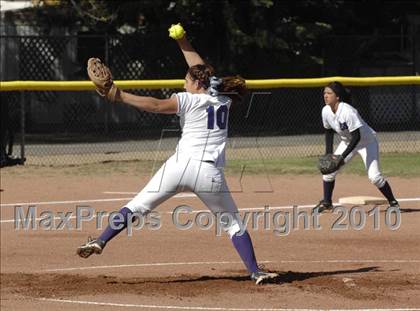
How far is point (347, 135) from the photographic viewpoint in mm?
15070

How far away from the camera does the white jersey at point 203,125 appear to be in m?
10.1

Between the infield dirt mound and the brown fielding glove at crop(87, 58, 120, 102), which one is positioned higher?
the brown fielding glove at crop(87, 58, 120, 102)

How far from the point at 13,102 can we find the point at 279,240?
12558 millimetres

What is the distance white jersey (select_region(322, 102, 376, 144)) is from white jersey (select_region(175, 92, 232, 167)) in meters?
4.67

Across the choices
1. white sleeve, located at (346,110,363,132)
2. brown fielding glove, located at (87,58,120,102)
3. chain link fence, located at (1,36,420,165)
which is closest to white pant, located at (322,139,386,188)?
white sleeve, located at (346,110,363,132)

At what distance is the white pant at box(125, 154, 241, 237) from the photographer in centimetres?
1001

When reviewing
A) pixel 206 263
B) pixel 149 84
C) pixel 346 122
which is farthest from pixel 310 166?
pixel 206 263

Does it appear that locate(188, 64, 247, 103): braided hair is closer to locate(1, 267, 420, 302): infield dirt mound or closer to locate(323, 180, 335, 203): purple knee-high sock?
locate(1, 267, 420, 302): infield dirt mound

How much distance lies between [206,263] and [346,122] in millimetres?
3602

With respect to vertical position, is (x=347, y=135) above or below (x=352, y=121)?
below

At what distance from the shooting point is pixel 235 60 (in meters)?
27.9

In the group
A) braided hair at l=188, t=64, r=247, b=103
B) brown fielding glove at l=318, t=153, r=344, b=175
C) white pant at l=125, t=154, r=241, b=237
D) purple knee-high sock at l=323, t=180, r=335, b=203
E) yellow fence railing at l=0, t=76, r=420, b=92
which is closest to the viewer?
white pant at l=125, t=154, r=241, b=237

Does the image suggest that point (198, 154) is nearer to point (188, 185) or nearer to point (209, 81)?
point (188, 185)

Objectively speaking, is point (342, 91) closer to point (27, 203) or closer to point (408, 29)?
point (27, 203)
